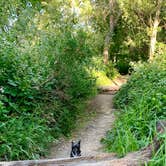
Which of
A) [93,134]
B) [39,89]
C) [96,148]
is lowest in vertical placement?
[96,148]

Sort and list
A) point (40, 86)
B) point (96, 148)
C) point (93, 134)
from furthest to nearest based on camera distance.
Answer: point (93, 134), point (40, 86), point (96, 148)

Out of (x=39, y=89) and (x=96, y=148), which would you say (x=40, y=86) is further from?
(x=96, y=148)

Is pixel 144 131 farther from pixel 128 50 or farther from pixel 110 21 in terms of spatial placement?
pixel 128 50

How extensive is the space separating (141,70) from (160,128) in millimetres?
8026

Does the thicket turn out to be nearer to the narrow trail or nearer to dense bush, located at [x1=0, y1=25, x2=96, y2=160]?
dense bush, located at [x1=0, y1=25, x2=96, y2=160]

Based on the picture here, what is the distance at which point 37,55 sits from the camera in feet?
23.3

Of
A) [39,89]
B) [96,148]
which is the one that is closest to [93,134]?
[96,148]

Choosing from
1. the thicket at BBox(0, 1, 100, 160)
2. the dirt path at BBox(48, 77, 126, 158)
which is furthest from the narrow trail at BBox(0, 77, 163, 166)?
the thicket at BBox(0, 1, 100, 160)

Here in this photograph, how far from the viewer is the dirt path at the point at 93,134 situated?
606 cm

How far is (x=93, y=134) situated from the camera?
7402mm

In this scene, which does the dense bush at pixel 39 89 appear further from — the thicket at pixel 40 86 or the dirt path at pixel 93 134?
the dirt path at pixel 93 134

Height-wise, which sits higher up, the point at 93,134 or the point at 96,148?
the point at 93,134

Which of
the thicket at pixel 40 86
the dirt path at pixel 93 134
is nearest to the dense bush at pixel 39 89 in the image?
the thicket at pixel 40 86

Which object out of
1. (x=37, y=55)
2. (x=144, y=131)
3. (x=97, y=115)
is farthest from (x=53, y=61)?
(x=144, y=131)
